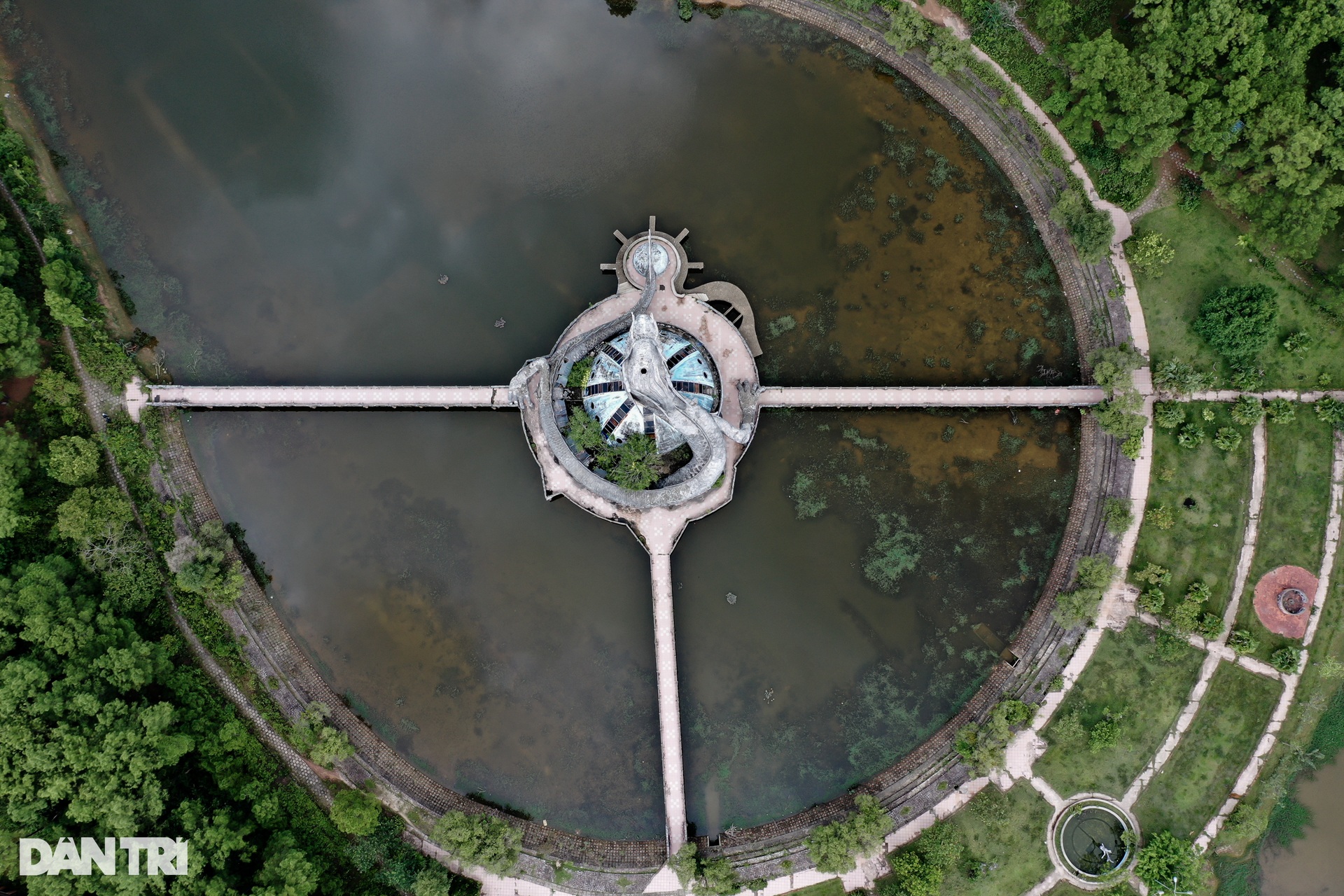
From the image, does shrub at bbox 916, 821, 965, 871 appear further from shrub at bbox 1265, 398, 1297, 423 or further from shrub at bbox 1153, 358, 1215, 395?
shrub at bbox 1265, 398, 1297, 423

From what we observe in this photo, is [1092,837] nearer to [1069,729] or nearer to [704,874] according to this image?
[1069,729]

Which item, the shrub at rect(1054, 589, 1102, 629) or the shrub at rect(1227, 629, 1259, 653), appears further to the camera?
the shrub at rect(1227, 629, 1259, 653)

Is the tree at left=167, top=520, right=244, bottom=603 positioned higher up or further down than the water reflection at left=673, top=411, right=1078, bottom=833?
higher up

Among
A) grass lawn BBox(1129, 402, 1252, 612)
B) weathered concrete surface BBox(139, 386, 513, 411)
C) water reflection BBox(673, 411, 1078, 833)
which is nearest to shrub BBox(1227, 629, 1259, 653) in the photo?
grass lawn BBox(1129, 402, 1252, 612)

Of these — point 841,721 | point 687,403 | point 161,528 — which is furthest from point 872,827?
point 161,528

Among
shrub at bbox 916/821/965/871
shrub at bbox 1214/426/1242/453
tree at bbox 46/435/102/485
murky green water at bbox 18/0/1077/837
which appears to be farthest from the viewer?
murky green water at bbox 18/0/1077/837

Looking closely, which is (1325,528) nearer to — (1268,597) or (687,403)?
(1268,597)

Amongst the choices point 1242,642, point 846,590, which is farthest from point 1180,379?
point 846,590
